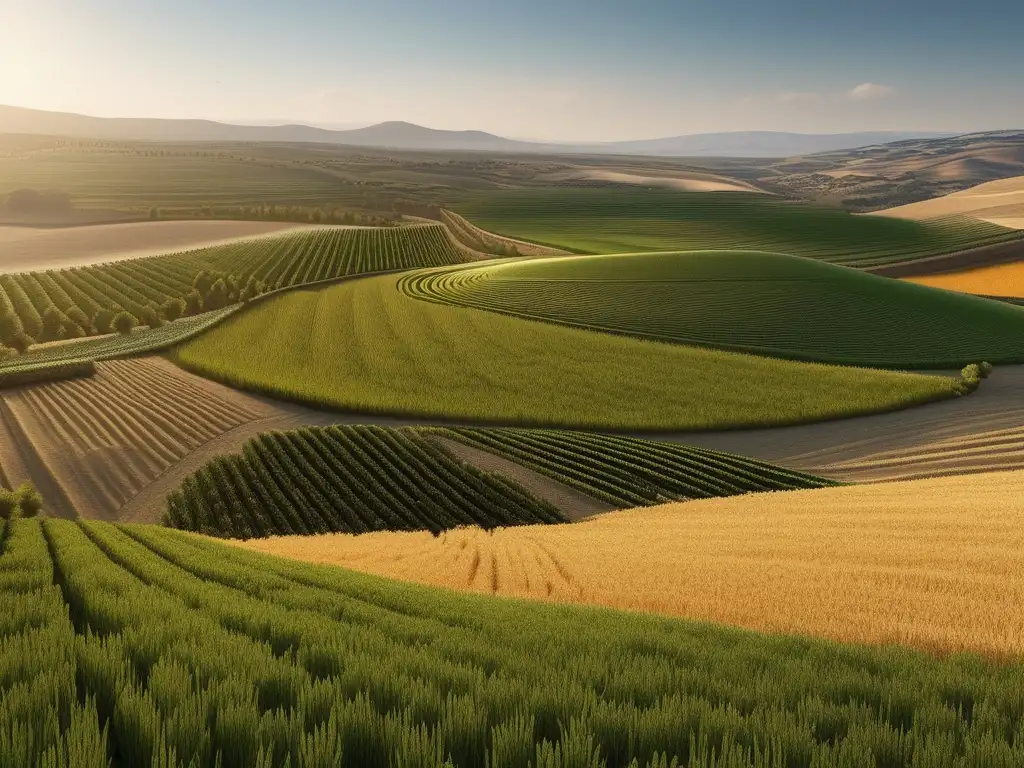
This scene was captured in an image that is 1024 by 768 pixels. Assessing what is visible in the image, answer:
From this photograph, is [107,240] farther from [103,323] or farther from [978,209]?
[978,209]

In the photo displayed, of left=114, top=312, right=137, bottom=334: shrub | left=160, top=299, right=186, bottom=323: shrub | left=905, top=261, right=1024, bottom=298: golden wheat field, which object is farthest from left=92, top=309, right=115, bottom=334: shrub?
left=905, top=261, right=1024, bottom=298: golden wheat field

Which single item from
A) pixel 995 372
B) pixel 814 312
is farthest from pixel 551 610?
pixel 814 312

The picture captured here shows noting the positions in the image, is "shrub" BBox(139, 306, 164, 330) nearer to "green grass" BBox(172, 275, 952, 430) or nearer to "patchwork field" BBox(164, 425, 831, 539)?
"green grass" BBox(172, 275, 952, 430)

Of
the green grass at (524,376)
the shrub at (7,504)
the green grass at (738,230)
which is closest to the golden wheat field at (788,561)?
the shrub at (7,504)

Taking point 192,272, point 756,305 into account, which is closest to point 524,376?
point 756,305

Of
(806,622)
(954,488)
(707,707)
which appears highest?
(707,707)

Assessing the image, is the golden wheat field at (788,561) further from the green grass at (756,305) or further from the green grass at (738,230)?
the green grass at (738,230)

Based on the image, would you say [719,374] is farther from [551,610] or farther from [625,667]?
[625,667]
